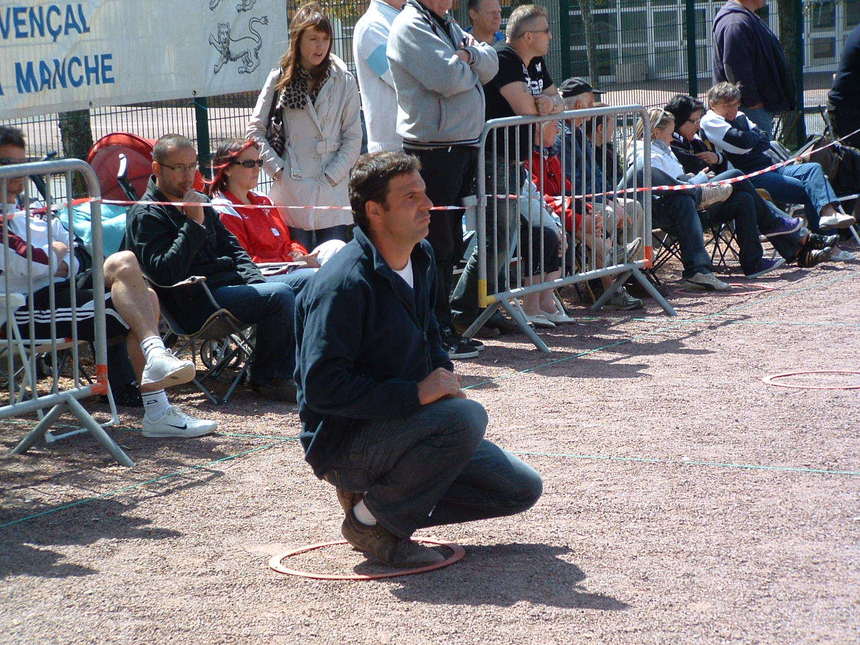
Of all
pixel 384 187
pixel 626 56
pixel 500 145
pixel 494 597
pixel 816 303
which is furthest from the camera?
pixel 626 56

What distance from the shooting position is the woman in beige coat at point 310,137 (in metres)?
8.23

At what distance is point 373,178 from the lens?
443 centimetres

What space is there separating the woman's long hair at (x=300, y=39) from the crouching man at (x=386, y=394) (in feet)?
12.3

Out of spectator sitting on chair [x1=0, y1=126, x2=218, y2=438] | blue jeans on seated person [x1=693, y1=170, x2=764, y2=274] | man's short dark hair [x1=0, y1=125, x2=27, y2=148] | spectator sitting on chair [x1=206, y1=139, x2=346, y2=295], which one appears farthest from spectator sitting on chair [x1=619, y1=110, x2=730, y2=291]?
man's short dark hair [x1=0, y1=125, x2=27, y2=148]

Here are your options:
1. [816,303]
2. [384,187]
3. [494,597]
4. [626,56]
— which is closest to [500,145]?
[816,303]

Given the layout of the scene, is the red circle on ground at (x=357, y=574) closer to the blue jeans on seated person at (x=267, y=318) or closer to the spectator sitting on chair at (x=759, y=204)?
the blue jeans on seated person at (x=267, y=318)

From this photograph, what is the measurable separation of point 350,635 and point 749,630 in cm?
116

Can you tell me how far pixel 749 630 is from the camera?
3.77 meters

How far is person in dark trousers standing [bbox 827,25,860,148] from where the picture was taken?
1249 centimetres

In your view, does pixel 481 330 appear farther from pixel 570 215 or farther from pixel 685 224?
pixel 685 224

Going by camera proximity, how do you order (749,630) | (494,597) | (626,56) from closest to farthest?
(749,630)
(494,597)
(626,56)

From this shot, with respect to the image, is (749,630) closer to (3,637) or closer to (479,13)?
(3,637)

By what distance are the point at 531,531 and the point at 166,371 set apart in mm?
2169

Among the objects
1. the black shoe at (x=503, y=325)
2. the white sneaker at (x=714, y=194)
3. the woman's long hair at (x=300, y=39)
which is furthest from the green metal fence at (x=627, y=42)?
the white sneaker at (x=714, y=194)
